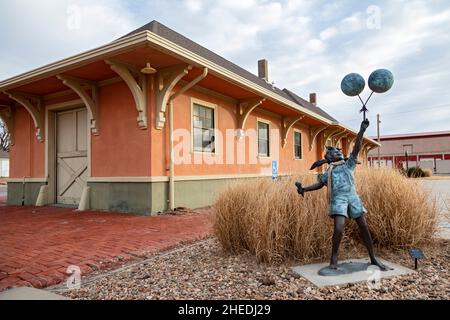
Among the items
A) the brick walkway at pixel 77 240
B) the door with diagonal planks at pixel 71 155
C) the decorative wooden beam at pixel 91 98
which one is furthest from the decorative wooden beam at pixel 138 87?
the door with diagonal planks at pixel 71 155

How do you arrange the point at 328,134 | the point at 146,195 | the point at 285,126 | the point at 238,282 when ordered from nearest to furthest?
the point at 238,282, the point at 146,195, the point at 285,126, the point at 328,134

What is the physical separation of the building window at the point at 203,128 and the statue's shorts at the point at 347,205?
5.57 metres

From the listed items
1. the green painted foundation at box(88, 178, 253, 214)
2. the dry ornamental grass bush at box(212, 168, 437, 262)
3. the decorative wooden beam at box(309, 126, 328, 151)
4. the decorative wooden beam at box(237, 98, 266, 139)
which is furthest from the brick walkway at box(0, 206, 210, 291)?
the decorative wooden beam at box(309, 126, 328, 151)

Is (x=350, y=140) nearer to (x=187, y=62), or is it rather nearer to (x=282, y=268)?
(x=187, y=62)

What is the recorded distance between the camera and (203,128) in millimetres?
8641

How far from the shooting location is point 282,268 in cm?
307

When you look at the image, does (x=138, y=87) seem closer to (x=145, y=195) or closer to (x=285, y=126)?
(x=145, y=195)

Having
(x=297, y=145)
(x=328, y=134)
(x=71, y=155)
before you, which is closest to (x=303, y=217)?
(x=71, y=155)

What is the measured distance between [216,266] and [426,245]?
2.49 metres

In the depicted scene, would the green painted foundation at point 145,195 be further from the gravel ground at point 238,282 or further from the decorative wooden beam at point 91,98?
the gravel ground at point 238,282

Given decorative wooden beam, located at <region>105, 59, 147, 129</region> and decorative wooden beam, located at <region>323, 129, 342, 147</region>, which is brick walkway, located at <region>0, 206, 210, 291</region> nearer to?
decorative wooden beam, located at <region>105, 59, 147, 129</region>

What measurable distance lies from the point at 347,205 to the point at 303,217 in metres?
0.47

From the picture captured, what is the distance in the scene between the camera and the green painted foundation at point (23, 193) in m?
9.55
